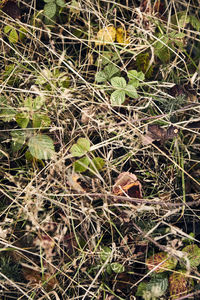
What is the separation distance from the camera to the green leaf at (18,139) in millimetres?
1506

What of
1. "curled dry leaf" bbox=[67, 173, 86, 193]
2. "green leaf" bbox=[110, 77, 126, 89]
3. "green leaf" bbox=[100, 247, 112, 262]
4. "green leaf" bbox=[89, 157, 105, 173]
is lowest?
"green leaf" bbox=[100, 247, 112, 262]

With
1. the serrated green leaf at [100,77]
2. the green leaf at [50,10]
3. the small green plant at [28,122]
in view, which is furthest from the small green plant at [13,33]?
the serrated green leaf at [100,77]

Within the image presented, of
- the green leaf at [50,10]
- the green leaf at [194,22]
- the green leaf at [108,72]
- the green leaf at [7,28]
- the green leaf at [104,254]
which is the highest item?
the green leaf at [50,10]

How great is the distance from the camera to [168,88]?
167 cm

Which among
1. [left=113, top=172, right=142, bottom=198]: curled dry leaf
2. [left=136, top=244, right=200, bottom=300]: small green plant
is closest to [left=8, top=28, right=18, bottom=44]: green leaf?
[left=113, top=172, right=142, bottom=198]: curled dry leaf

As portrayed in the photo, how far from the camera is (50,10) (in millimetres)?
1678

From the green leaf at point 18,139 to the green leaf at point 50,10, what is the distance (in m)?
0.64

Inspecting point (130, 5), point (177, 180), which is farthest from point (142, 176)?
point (130, 5)

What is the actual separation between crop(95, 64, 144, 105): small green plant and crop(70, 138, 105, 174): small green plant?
0.25m

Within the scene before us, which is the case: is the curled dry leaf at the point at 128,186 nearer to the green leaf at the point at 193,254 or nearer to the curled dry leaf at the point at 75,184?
the curled dry leaf at the point at 75,184

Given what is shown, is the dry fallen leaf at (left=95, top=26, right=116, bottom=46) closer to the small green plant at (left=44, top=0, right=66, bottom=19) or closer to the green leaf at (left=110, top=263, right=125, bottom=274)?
the small green plant at (left=44, top=0, right=66, bottom=19)

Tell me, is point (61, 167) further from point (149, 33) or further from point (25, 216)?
point (149, 33)

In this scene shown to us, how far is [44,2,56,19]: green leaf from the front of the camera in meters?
1.67

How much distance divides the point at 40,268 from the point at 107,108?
802 millimetres
